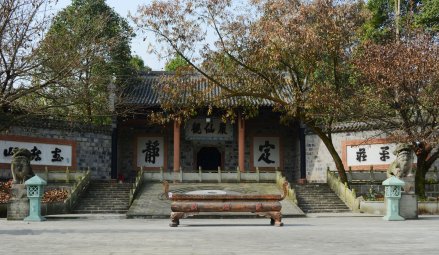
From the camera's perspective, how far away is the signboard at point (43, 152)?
24.2 metres

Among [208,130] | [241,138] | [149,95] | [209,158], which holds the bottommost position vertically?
[209,158]

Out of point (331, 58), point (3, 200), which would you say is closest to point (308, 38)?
point (331, 58)

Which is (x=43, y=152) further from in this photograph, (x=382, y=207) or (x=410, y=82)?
(x=410, y=82)

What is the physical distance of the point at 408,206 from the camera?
49.9 feet

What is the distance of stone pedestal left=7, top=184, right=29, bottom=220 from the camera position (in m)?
15.0

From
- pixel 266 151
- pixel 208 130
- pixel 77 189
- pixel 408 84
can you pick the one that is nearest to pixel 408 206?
pixel 408 84

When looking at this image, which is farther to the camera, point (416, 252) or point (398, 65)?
point (398, 65)

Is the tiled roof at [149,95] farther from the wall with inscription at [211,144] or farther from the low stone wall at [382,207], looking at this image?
the low stone wall at [382,207]

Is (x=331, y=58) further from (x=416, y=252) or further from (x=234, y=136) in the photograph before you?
(x=416, y=252)

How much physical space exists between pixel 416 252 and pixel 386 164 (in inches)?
788

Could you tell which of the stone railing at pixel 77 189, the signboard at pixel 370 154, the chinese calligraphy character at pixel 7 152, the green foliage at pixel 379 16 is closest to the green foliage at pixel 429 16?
the green foliage at pixel 379 16

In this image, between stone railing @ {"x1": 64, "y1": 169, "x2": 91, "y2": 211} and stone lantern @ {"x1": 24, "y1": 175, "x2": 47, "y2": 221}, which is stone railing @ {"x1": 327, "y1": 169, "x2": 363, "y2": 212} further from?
stone lantern @ {"x1": 24, "y1": 175, "x2": 47, "y2": 221}

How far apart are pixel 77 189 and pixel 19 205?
20.8 ft

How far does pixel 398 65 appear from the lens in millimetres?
18578
